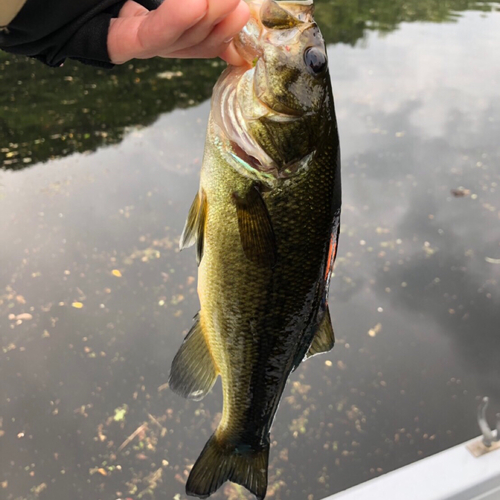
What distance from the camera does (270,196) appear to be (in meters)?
1.36

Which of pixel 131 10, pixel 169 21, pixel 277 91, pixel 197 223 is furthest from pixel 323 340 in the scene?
pixel 131 10

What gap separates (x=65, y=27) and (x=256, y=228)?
0.92 meters

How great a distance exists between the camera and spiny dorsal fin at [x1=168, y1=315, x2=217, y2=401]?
63.2 inches

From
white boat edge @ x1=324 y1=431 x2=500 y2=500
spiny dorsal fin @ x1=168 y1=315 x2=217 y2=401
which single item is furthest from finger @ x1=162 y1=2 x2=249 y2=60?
white boat edge @ x1=324 y1=431 x2=500 y2=500

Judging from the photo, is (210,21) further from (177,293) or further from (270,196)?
(177,293)

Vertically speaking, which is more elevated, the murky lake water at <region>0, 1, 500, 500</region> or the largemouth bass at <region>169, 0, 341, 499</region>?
the largemouth bass at <region>169, 0, 341, 499</region>

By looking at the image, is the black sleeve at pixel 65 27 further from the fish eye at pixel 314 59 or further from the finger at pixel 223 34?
the fish eye at pixel 314 59

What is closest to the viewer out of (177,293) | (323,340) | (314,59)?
(314,59)

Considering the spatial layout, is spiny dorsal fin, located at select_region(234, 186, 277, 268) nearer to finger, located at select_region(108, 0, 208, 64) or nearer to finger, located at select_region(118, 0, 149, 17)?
finger, located at select_region(108, 0, 208, 64)

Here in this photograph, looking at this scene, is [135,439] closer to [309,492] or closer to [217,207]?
[309,492]

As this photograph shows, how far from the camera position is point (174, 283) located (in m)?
4.00

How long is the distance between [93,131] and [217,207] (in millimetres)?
5000

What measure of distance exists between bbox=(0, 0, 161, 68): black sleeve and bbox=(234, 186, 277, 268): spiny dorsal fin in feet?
2.10

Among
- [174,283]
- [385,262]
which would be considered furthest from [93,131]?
[385,262]
